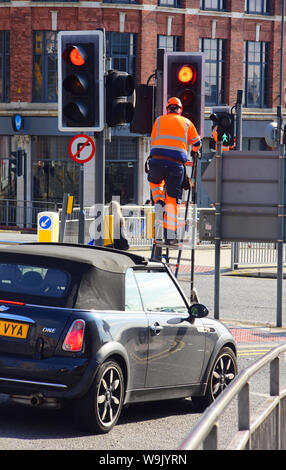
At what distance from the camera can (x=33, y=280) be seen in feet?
23.8

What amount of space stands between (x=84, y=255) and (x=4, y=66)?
33.4m

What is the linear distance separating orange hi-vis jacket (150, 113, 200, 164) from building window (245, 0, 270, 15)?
30.0 m

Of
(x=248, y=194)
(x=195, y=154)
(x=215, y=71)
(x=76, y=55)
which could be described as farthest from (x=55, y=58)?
(x=76, y=55)

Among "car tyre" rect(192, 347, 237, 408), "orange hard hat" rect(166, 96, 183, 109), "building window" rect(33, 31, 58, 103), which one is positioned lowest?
"car tyre" rect(192, 347, 237, 408)

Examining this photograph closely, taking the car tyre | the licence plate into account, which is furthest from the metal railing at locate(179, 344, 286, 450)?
the car tyre

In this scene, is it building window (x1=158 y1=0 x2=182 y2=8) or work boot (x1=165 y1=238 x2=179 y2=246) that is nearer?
work boot (x1=165 y1=238 x2=179 y2=246)

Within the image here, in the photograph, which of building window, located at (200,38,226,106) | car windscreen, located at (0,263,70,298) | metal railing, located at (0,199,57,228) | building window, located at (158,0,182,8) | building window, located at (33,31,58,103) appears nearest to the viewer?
car windscreen, located at (0,263,70,298)

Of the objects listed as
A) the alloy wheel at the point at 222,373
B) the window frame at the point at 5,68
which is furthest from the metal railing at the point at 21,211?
the alloy wheel at the point at 222,373

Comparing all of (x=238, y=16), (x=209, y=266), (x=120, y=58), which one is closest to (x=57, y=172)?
(x=120, y=58)

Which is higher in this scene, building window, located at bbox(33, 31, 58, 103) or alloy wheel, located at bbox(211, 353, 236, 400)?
building window, located at bbox(33, 31, 58, 103)

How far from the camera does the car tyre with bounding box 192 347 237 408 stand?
8.29m

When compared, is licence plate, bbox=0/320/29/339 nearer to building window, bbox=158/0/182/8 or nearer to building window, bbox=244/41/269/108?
building window, bbox=158/0/182/8

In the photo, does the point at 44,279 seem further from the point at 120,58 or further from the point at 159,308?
the point at 120,58

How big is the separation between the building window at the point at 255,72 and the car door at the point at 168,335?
Answer: 34.5 meters
